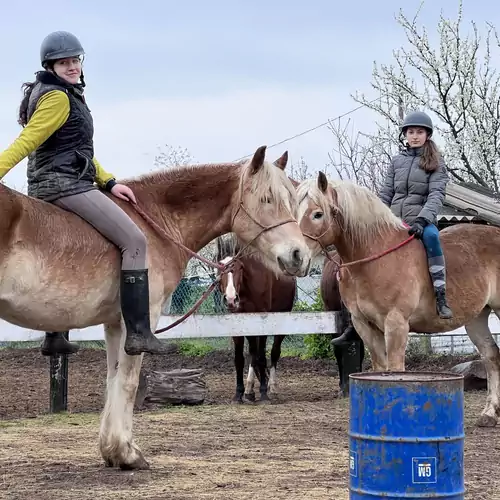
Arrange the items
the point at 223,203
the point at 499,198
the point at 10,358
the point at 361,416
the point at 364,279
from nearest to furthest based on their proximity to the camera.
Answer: the point at 361,416
the point at 223,203
the point at 364,279
the point at 10,358
the point at 499,198

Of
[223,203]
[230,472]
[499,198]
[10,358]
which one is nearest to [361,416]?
[230,472]

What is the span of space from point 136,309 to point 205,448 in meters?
1.85

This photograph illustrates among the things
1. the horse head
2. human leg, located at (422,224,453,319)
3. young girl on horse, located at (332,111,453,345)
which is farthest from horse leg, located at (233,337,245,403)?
the horse head

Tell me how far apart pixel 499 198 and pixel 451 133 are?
12.5 ft

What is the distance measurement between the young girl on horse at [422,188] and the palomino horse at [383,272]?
0.47 ft

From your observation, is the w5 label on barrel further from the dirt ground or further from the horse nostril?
the horse nostril

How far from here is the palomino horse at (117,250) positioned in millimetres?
5457

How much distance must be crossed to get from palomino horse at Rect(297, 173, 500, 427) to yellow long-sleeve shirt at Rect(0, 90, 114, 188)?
314cm

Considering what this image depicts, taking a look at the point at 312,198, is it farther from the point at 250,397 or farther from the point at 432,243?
the point at 250,397

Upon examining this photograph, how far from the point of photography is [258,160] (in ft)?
20.5

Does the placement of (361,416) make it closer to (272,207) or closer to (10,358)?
(272,207)

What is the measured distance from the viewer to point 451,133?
20.2 metres

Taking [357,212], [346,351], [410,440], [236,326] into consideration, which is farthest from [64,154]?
[346,351]

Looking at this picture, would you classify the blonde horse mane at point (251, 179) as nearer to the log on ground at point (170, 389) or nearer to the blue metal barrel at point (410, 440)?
the blue metal barrel at point (410, 440)
